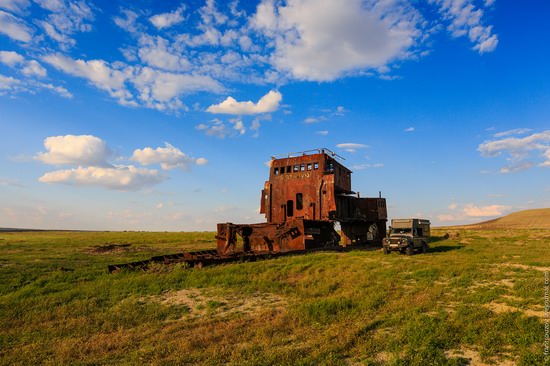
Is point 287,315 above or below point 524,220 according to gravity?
below

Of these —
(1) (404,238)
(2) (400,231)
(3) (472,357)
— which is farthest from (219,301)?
(2) (400,231)

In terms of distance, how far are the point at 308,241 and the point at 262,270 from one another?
7.48 meters

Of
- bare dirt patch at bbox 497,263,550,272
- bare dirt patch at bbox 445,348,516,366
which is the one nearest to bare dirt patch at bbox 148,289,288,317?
bare dirt patch at bbox 445,348,516,366

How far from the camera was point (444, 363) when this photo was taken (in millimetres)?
6656

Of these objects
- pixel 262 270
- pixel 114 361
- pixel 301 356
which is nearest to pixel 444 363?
pixel 301 356

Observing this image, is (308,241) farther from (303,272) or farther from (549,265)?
(549,265)

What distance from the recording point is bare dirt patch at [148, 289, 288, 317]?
11.1 meters

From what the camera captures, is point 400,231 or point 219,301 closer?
point 219,301

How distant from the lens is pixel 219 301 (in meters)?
12.1

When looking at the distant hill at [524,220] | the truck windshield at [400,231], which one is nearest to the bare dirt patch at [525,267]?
the truck windshield at [400,231]

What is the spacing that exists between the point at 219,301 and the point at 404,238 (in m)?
12.4

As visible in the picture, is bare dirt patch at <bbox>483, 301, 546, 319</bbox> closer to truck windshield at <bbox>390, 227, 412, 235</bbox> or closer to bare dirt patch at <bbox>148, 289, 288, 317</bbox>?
bare dirt patch at <bbox>148, 289, 288, 317</bbox>

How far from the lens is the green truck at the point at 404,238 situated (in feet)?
66.4

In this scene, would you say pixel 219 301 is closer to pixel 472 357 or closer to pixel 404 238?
pixel 472 357
